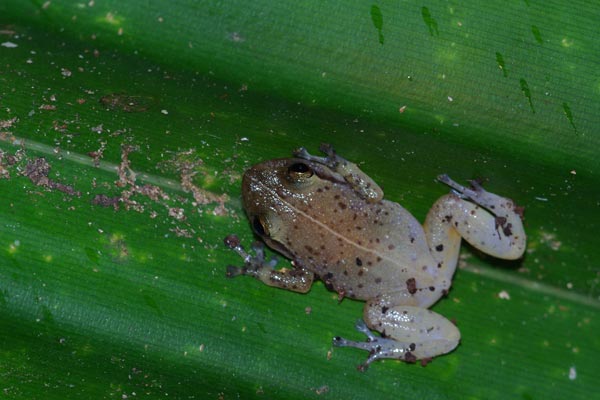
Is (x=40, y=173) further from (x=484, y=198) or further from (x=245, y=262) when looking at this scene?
(x=484, y=198)

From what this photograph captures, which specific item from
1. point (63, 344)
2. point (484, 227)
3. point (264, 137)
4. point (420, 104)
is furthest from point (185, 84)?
point (484, 227)

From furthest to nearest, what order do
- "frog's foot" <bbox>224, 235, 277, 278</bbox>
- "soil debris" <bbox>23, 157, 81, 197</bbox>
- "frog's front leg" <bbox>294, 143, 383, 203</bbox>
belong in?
1. "frog's front leg" <bbox>294, 143, 383, 203</bbox>
2. "frog's foot" <bbox>224, 235, 277, 278</bbox>
3. "soil debris" <bbox>23, 157, 81, 197</bbox>

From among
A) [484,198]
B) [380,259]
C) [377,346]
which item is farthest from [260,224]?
[484,198]

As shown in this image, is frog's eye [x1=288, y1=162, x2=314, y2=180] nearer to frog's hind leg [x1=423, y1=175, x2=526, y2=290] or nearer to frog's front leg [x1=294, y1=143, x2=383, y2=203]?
frog's front leg [x1=294, y1=143, x2=383, y2=203]

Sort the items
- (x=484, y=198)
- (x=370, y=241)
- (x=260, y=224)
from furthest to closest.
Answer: (x=484, y=198)
(x=370, y=241)
(x=260, y=224)

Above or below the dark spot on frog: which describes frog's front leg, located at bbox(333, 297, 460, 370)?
below

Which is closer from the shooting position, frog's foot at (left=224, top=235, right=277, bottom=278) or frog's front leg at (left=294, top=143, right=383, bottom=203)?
frog's foot at (left=224, top=235, right=277, bottom=278)

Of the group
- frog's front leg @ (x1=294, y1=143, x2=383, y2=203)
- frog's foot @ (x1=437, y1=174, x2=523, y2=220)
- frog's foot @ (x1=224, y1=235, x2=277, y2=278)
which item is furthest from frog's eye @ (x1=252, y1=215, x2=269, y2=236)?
frog's foot @ (x1=437, y1=174, x2=523, y2=220)
